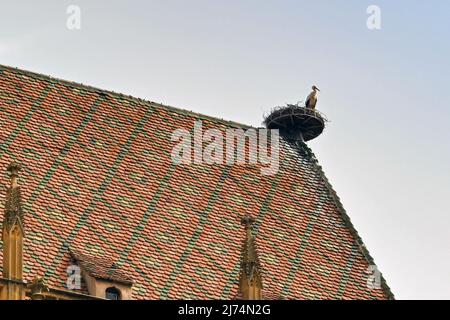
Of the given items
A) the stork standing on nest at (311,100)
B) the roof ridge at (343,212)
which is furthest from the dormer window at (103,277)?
the stork standing on nest at (311,100)

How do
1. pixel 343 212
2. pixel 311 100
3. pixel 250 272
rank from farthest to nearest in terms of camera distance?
pixel 311 100
pixel 343 212
pixel 250 272

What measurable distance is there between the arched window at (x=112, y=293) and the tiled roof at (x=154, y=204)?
452 millimetres

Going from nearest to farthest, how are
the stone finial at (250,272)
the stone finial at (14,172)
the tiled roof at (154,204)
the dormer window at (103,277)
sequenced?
the stone finial at (14,172)
the stone finial at (250,272)
the dormer window at (103,277)
the tiled roof at (154,204)

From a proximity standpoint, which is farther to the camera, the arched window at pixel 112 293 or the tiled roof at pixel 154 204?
the tiled roof at pixel 154 204

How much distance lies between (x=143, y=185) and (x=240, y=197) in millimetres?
1822

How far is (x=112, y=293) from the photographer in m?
38.1

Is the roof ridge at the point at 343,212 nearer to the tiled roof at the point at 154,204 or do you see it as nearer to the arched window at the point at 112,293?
the tiled roof at the point at 154,204

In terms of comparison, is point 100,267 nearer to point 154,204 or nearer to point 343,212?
point 154,204

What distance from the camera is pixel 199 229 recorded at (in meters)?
41.1

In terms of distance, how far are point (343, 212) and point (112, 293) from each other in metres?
6.51

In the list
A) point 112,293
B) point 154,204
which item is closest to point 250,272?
point 112,293

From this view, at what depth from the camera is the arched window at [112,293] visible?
37925mm

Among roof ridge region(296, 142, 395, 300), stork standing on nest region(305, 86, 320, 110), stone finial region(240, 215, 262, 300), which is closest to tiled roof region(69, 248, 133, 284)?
stone finial region(240, 215, 262, 300)
